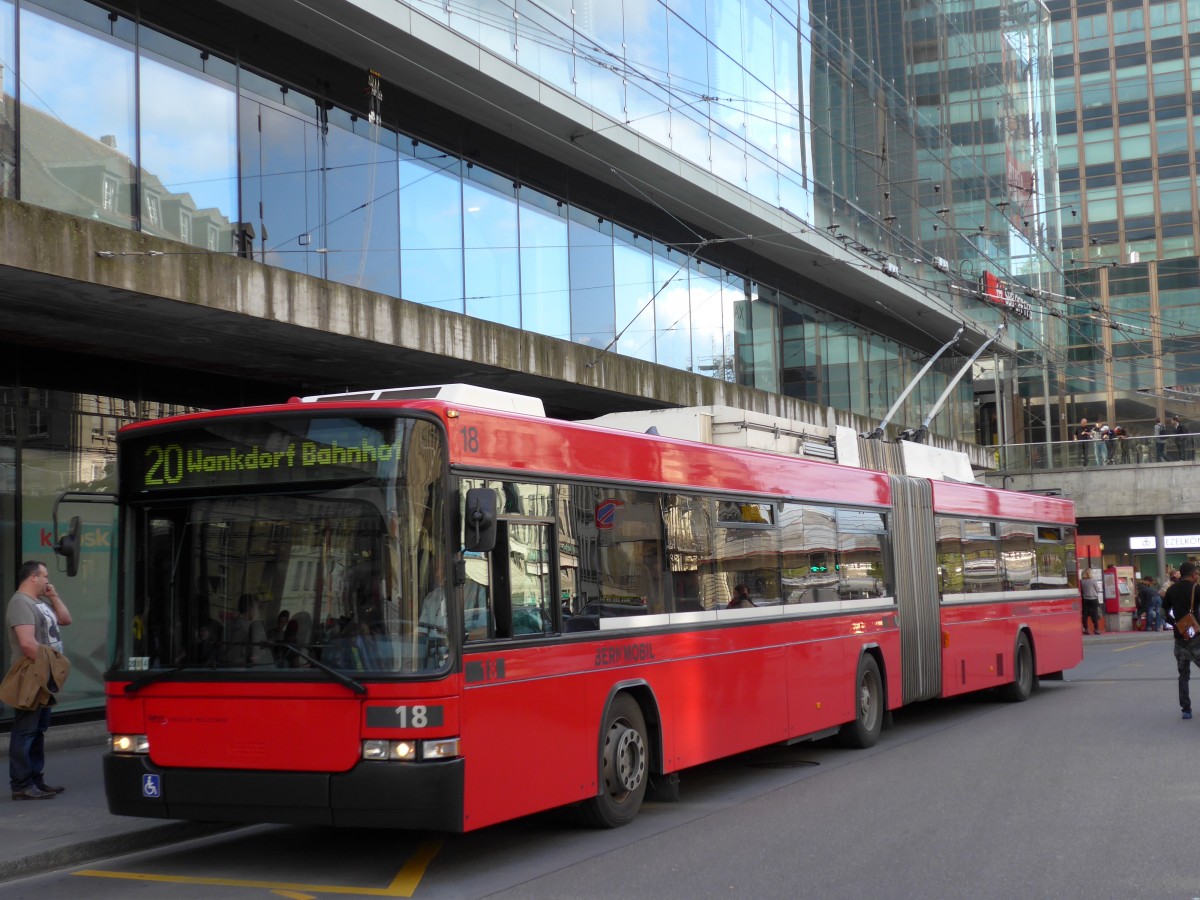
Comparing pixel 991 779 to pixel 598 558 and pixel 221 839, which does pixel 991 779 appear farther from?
pixel 221 839

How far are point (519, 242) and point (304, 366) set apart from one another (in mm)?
4764

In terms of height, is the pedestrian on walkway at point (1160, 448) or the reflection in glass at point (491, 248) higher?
the reflection in glass at point (491, 248)

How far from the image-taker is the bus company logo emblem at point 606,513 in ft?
30.6

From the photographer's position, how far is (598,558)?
9.24m

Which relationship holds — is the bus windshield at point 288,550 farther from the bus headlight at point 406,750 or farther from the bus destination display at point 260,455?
the bus headlight at point 406,750

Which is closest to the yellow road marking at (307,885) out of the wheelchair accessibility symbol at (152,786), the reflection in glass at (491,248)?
the wheelchair accessibility symbol at (152,786)

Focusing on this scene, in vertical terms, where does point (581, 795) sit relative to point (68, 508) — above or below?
below

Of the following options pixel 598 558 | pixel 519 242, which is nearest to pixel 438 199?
pixel 519 242

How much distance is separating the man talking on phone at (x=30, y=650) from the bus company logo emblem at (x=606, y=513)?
13.8ft

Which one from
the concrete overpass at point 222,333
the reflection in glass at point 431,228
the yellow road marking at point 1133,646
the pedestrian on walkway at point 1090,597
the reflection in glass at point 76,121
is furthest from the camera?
the pedestrian on walkway at point 1090,597

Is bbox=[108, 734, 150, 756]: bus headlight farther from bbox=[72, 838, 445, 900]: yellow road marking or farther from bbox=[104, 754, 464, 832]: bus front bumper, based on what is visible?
bbox=[72, 838, 445, 900]: yellow road marking

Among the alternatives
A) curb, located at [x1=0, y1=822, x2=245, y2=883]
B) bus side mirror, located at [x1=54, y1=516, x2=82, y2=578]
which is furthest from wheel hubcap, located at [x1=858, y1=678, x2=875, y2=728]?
bus side mirror, located at [x1=54, y1=516, x2=82, y2=578]

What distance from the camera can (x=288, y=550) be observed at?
7.74 meters

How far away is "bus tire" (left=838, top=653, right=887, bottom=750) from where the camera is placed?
1366 cm
